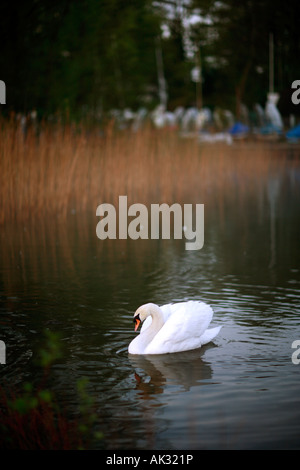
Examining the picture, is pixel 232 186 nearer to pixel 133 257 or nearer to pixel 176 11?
pixel 133 257

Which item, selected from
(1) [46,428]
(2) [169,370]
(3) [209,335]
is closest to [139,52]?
(3) [209,335]

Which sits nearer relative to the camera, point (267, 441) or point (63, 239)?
point (267, 441)

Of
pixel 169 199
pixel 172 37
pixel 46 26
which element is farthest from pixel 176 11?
pixel 169 199

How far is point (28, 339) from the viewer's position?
6621 millimetres

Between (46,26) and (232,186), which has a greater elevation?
(46,26)

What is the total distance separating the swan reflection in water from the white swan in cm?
5

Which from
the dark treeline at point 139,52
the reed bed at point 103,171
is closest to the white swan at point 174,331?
the reed bed at point 103,171

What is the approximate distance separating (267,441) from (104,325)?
2.64m

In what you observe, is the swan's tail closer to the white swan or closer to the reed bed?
the white swan

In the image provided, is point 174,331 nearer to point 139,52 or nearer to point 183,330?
point 183,330

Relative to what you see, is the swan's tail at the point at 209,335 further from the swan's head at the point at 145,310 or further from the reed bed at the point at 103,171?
the reed bed at the point at 103,171

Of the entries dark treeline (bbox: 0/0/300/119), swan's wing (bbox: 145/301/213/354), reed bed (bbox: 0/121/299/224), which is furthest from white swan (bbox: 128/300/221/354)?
dark treeline (bbox: 0/0/300/119)

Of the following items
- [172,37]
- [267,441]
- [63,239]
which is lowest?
[267,441]

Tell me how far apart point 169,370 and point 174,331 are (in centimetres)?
38
